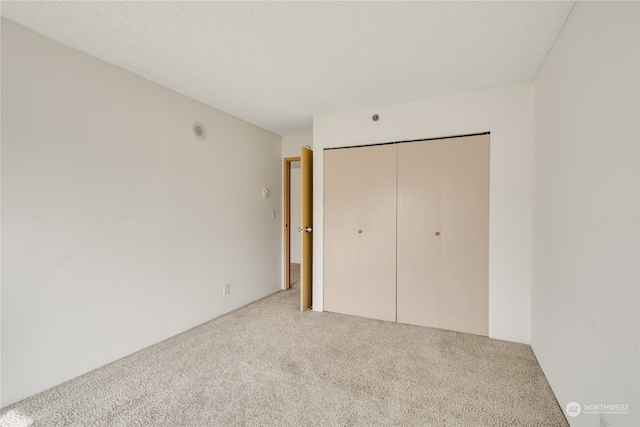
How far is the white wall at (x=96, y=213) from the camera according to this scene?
1634 millimetres

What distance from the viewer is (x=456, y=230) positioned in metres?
2.62

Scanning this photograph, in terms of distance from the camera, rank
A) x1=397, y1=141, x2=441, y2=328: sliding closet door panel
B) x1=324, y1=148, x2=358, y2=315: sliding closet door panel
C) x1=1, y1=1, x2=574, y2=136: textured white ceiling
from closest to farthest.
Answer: x1=1, y1=1, x2=574, y2=136: textured white ceiling, x1=397, y1=141, x2=441, y2=328: sliding closet door panel, x1=324, y1=148, x2=358, y2=315: sliding closet door panel

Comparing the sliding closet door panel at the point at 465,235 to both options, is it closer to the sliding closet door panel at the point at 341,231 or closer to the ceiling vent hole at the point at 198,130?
the sliding closet door panel at the point at 341,231

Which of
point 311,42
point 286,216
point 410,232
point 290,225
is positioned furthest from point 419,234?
point 290,225

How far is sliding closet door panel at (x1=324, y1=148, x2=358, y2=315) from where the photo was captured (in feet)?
10.1

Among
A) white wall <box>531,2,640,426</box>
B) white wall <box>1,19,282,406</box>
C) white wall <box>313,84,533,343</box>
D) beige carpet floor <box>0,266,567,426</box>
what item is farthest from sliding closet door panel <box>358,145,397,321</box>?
white wall <box>1,19,282,406</box>

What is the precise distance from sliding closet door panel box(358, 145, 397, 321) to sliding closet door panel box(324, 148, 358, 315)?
0.23 feet

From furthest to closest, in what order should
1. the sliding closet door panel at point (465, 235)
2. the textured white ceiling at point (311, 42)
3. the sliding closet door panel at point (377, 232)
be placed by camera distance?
the sliding closet door panel at point (377, 232) → the sliding closet door panel at point (465, 235) → the textured white ceiling at point (311, 42)

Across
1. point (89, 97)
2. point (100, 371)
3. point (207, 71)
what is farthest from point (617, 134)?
point (100, 371)

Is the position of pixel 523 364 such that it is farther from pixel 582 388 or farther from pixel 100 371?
pixel 100 371

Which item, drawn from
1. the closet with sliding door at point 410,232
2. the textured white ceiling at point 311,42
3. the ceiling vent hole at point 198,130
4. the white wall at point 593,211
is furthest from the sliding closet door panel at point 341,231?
the white wall at point 593,211

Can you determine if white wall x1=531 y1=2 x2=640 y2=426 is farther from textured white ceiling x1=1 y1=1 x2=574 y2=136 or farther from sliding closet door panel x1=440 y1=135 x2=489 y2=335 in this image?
sliding closet door panel x1=440 y1=135 x2=489 y2=335

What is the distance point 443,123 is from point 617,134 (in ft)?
5.56

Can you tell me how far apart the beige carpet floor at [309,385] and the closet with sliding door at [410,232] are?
1.14ft
